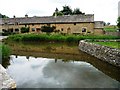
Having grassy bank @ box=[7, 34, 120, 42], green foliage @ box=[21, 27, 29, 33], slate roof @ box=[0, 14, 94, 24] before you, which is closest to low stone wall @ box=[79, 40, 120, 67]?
grassy bank @ box=[7, 34, 120, 42]

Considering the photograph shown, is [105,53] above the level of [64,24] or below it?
below

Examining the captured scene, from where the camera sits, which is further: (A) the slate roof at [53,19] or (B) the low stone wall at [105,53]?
(A) the slate roof at [53,19]

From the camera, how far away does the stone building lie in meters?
54.2

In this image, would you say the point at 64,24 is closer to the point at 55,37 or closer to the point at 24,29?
the point at 24,29

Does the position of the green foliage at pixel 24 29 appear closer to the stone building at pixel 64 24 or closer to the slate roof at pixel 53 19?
the stone building at pixel 64 24

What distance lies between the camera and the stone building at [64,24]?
178 ft

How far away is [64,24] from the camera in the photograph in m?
56.8

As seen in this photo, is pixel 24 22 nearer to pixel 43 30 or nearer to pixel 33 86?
pixel 43 30

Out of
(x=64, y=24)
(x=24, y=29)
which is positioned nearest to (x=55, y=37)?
(x=64, y=24)

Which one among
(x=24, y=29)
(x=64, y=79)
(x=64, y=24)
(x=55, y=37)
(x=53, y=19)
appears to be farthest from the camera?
(x=24, y=29)

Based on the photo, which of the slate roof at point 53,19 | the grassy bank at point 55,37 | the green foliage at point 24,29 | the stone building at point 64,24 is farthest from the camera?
the green foliage at point 24,29

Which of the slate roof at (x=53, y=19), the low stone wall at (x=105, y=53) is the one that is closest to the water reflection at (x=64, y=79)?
the low stone wall at (x=105, y=53)

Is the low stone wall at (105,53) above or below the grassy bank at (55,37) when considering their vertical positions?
below

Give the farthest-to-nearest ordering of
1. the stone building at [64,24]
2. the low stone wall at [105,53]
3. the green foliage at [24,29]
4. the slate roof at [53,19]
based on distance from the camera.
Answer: the green foliage at [24,29] → the slate roof at [53,19] → the stone building at [64,24] → the low stone wall at [105,53]
